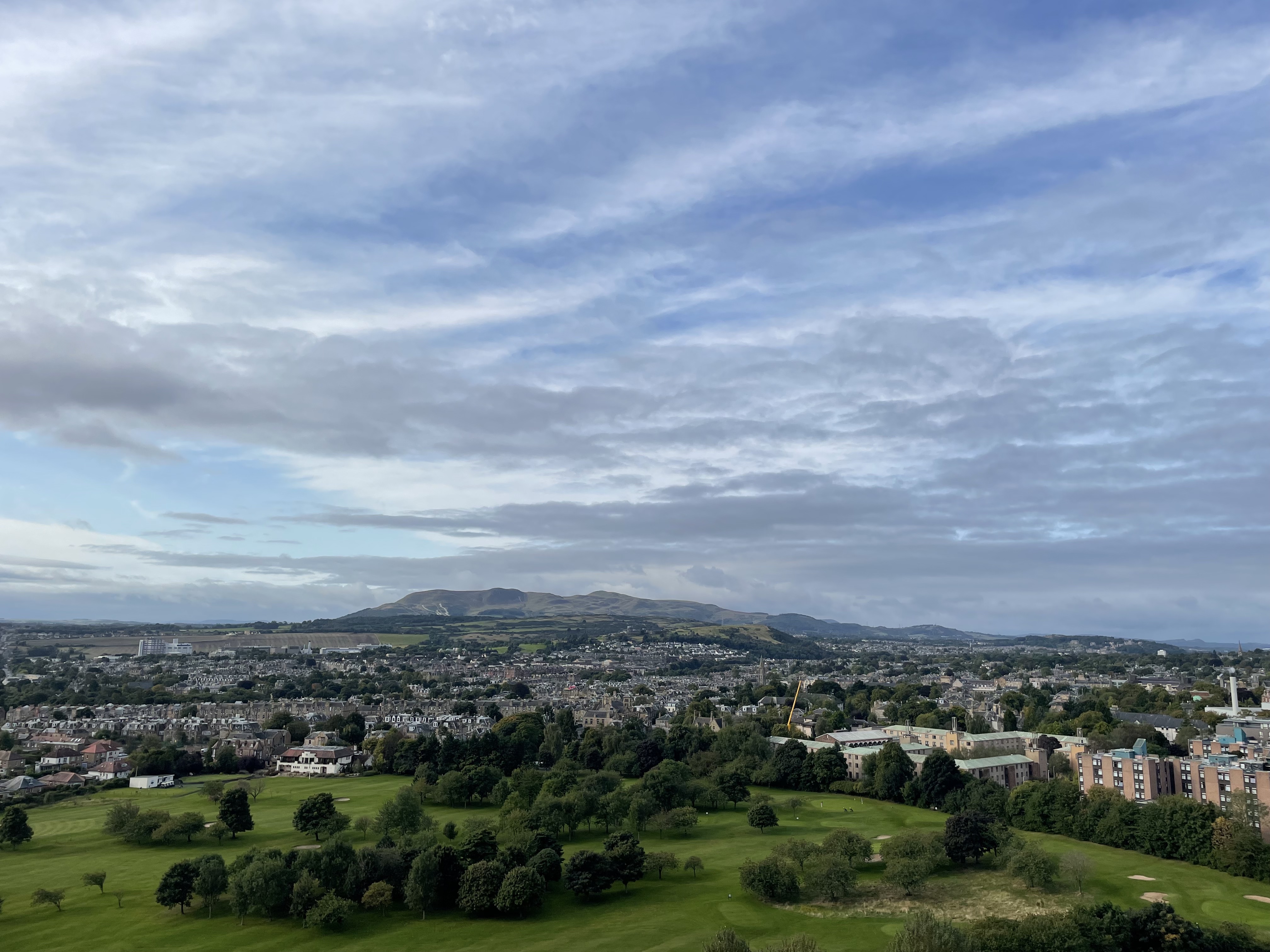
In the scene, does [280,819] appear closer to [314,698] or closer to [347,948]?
[347,948]

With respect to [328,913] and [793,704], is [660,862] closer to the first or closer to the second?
[328,913]

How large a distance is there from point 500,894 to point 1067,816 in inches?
1553

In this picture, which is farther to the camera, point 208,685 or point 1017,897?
point 208,685

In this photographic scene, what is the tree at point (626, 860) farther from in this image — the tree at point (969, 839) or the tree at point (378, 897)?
the tree at point (969, 839)

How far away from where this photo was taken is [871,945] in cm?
3766

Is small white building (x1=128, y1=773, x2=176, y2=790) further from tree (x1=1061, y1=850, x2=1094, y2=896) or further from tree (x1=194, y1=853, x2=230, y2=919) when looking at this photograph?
tree (x1=1061, y1=850, x2=1094, y2=896)

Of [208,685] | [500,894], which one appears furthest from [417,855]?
[208,685]

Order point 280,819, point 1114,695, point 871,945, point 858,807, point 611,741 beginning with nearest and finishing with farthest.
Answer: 1. point 871,945
2. point 280,819
3. point 858,807
4. point 611,741
5. point 1114,695

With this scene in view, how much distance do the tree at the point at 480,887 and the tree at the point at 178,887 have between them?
508 inches

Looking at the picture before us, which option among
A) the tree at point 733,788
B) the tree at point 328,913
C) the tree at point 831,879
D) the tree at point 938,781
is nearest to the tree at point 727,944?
the tree at point 831,879

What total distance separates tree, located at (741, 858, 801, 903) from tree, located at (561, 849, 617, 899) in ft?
23.0

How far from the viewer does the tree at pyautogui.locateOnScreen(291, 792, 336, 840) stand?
5659 cm

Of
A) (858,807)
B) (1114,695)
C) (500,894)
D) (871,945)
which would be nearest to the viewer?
(871,945)

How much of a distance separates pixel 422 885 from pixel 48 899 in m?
18.0
